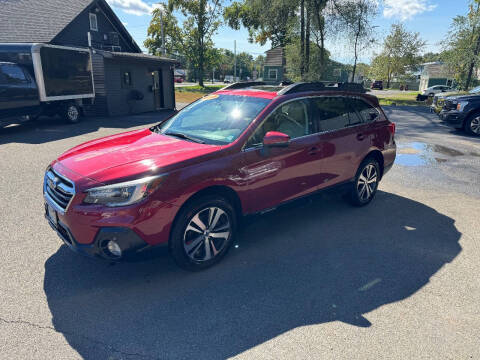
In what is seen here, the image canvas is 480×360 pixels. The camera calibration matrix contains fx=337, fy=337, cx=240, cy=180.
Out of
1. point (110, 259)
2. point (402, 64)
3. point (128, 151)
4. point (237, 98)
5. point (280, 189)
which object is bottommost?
point (110, 259)

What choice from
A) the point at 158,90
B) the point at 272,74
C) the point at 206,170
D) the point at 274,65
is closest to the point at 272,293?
the point at 206,170

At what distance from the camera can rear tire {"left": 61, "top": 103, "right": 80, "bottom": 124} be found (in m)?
12.9

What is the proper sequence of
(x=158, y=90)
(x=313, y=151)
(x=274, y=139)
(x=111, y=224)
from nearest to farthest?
(x=111, y=224), (x=274, y=139), (x=313, y=151), (x=158, y=90)

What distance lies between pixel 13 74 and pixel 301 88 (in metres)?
10.4

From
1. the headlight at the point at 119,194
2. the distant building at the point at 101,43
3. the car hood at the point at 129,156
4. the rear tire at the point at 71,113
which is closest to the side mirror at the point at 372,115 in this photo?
the car hood at the point at 129,156

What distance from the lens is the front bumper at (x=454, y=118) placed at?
12.3 metres

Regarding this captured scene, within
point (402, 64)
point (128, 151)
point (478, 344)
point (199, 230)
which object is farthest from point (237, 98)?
point (402, 64)

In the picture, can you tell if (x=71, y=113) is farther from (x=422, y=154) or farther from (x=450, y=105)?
(x=450, y=105)

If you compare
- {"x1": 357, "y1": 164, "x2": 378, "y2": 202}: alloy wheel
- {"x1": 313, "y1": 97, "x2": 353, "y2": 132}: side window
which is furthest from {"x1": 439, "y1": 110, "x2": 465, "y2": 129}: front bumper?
{"x1": 313, "y1": 97, "x2": 353, "y2": 132}: side window

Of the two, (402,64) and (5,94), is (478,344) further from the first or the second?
(402,64)

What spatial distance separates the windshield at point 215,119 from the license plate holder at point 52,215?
1.51 m

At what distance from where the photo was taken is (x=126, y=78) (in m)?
17.0

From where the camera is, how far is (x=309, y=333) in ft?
8.90

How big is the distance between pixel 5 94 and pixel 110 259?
9.98m
